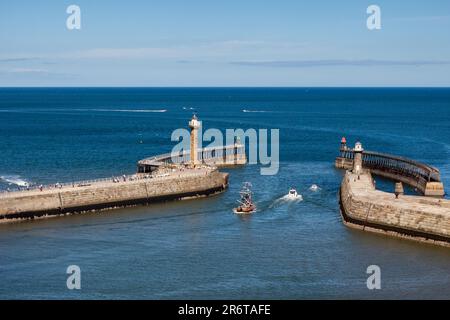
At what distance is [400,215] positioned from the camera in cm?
5575

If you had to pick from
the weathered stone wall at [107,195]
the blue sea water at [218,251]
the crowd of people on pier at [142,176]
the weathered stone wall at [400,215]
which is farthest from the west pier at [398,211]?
the crowd of people on pier at [142,176]

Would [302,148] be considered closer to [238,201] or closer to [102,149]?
[102,149]

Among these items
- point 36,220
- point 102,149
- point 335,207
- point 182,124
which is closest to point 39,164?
point 102,149

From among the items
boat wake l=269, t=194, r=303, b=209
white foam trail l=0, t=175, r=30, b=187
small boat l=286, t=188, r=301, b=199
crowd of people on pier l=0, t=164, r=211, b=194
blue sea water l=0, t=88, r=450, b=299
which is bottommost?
blue sea water l=0, t=88, r=450, b=299

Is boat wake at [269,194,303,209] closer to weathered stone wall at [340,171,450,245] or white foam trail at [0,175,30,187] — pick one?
weathered stone wall at [340,171,450,245]

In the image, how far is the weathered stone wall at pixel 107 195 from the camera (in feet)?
199

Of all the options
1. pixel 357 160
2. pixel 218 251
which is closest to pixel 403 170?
pixel 357 160

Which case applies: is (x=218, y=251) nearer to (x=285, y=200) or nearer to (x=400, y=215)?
(x=400, y=215)

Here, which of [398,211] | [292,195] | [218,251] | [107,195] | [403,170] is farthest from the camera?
[403,170]

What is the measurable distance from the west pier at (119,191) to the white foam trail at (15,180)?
1019 cm

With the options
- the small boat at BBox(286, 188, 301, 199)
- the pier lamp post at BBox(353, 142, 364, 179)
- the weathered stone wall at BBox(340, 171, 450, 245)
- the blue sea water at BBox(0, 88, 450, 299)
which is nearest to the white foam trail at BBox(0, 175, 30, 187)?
the blue sea water at BBox(0, 88, 450, 299)

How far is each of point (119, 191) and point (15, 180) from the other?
18852mm

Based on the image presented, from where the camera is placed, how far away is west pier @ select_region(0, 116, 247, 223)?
60781 mm
